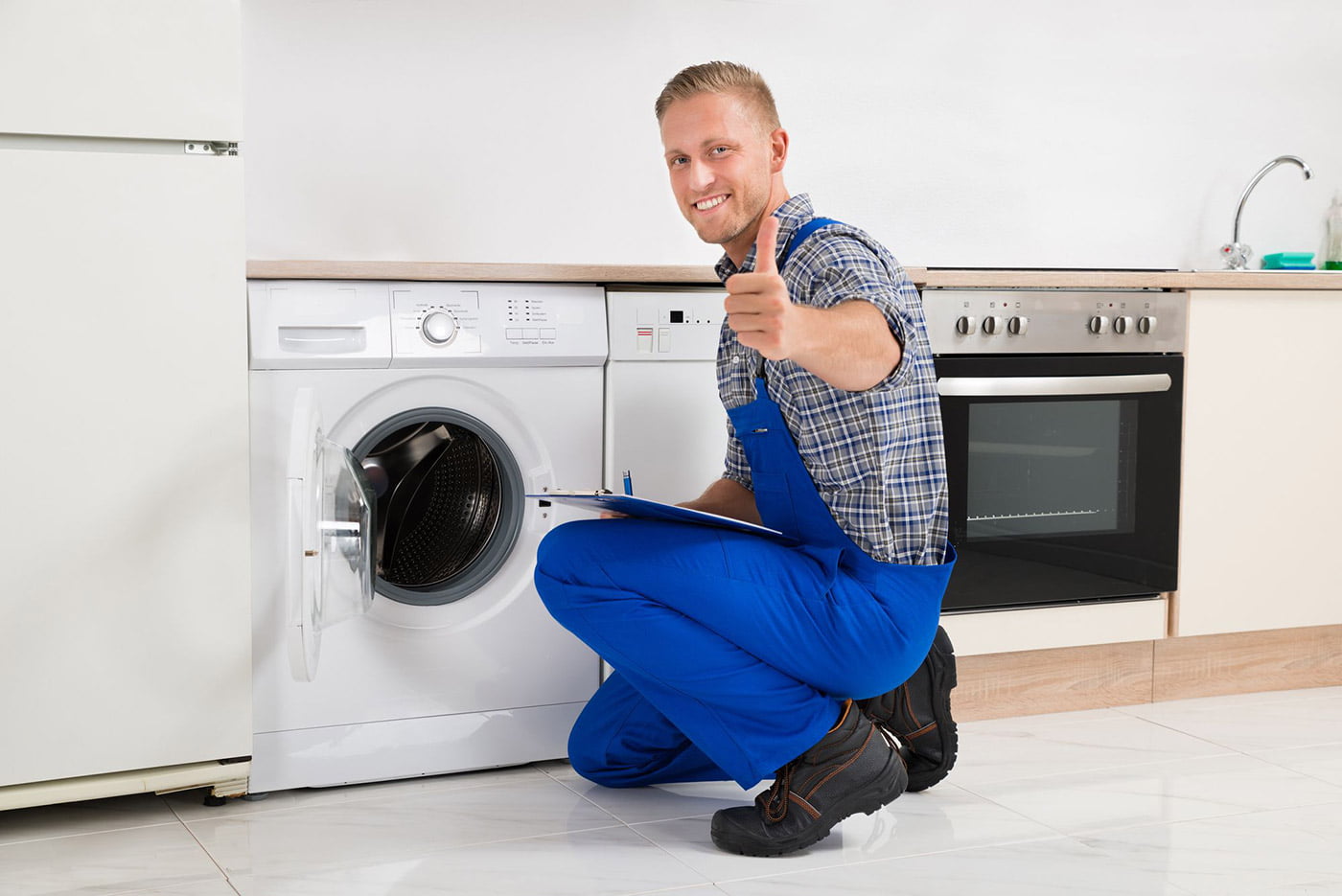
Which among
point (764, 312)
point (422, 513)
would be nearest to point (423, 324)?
point (422, 513)

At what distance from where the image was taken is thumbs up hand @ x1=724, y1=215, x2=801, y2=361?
147 centimetres

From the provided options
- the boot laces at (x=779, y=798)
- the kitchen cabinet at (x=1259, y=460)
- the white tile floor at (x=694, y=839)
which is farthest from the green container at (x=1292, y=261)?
the boot laces at (x=779, y=798)

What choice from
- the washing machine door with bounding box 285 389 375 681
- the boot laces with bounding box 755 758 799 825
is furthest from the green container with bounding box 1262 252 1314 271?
the washing machine door with bounding box 285 389 375 681

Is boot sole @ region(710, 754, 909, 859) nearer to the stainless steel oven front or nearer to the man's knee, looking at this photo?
the man's knee

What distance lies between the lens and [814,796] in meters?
1.88

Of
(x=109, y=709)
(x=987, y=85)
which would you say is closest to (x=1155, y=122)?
(x=987, y=85)

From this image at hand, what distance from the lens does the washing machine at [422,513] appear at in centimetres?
208

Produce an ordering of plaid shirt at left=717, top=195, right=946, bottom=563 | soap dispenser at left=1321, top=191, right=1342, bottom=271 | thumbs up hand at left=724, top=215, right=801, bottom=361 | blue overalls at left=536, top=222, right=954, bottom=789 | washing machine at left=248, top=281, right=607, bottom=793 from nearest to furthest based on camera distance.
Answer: thumbs up hand at left=724, top=215, right=801, bottom=361 < plaid shirt at left=717, top=195, right=946, bottom=563 < blue overalls at left=536, top=222, right=954, bottom=789 < washing machine at left=248, top=281, right=607, bottom=793 < soap dispenser at left=1321, top=191, right=1342, bottom=271

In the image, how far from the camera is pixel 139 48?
1.92m

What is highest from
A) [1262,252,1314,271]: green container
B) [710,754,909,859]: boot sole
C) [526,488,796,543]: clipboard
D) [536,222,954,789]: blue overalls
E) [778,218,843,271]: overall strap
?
[1262,252,1314,271]: green container

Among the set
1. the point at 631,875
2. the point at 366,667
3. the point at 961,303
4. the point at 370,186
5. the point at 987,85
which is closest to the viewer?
the point at 631,875

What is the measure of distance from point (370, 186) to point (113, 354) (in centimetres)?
96

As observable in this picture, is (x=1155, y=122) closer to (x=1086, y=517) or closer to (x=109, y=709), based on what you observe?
(x=1086, y=517)

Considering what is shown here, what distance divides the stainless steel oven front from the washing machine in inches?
29.7
